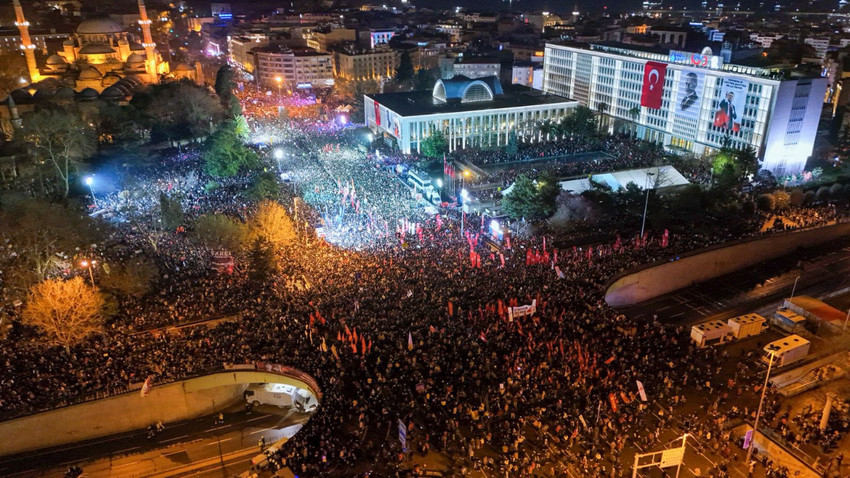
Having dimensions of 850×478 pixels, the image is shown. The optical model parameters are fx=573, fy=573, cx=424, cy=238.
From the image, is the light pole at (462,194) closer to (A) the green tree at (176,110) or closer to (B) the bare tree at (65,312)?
(B) the bare tree at (65,312)

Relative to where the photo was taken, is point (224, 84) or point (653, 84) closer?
point (653, 84)

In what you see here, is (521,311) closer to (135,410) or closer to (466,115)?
(135,410)

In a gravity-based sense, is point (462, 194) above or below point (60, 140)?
below

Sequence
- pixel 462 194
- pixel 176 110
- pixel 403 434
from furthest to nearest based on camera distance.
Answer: pixel 176 110 < pixel 462 194 < pixel 403 434

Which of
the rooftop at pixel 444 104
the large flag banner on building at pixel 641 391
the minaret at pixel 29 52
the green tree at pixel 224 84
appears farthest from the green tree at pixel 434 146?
the minaret at pixel 29 52

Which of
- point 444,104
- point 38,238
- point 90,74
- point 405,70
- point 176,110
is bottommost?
point 38,238

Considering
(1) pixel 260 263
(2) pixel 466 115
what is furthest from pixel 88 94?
(1) pixel 260 263

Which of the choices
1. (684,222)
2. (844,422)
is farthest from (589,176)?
(844,422)
